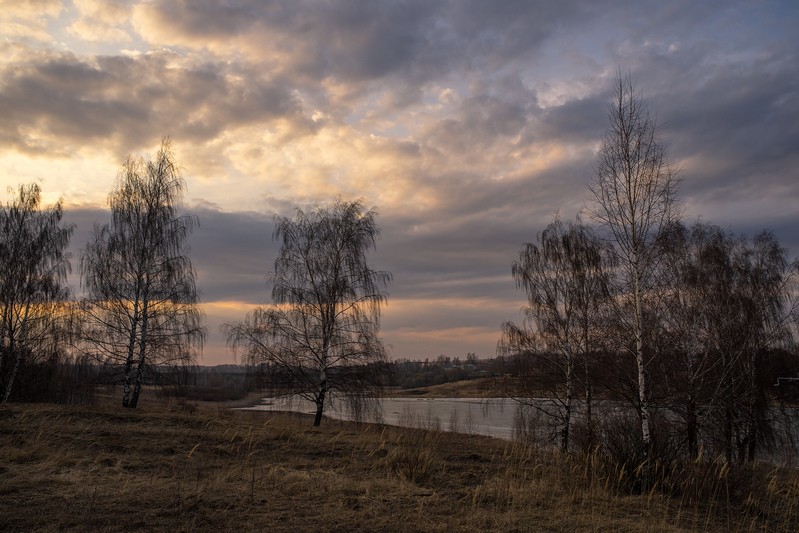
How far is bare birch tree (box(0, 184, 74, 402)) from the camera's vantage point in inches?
859

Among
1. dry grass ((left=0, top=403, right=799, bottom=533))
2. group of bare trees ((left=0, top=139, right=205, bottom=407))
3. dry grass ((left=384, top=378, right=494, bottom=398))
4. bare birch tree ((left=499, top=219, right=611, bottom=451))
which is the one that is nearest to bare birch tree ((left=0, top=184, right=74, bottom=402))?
group of bare trees ((left=0, top=139, right=205, bottom=407))

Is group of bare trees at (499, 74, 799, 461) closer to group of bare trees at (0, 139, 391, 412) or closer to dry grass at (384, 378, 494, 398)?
group of bare trees at (0, 139, 391, 412)

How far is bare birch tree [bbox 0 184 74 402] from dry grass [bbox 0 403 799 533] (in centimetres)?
1162

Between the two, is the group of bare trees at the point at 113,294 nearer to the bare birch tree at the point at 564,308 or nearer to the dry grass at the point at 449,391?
the bare birch tree at the point at 564,308

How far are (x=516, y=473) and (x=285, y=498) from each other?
4.53 metres

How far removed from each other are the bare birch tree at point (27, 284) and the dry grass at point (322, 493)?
11624 mm

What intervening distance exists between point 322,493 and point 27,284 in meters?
20.6

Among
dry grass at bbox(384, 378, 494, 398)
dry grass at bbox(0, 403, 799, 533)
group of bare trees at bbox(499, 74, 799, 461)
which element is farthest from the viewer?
dry grass at bbox(384, 378, 494, 398)

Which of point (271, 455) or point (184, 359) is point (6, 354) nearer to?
point (184, 359)

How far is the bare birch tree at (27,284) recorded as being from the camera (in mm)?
21828

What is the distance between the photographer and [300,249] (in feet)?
69.7

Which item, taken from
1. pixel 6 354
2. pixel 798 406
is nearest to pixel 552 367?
pixel 798 406

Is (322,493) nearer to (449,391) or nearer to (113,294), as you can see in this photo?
(113,294)

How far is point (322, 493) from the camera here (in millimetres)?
7738
